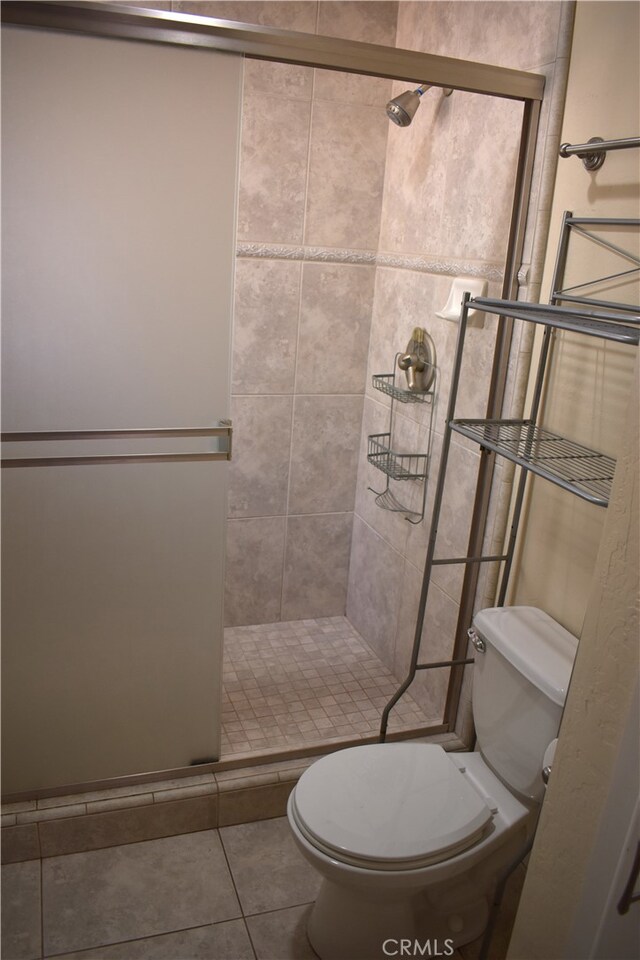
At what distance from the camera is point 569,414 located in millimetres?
1833

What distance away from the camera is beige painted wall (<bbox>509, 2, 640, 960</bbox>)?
1046 mm

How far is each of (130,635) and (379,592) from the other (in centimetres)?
111

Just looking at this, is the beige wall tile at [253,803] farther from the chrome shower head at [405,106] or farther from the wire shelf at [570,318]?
the chrome shower head at [405,106]

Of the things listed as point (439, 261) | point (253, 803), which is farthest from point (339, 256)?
point (253, 803)

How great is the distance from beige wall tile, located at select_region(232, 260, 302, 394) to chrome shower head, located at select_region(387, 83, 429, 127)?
61 cm

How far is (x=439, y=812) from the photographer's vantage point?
166cm

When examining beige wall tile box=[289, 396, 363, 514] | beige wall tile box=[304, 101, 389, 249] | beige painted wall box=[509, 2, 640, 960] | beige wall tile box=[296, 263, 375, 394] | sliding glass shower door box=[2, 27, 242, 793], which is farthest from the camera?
beige wall tile box=[289, 396, 363, 514]

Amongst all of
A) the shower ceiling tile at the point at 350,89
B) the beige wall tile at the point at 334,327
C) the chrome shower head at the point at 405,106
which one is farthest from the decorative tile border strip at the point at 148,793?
the shower ceiling tile at the point at 350,89

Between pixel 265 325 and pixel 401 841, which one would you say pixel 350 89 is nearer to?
pixel 265 325

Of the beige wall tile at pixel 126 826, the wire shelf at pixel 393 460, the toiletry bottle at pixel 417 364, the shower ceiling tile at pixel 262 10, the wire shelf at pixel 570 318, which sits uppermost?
the shower ceiling tile at pixel 262 10

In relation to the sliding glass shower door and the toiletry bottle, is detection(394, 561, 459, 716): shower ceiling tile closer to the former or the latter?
the toiletry bottle

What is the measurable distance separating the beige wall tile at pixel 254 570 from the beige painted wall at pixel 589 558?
114cm

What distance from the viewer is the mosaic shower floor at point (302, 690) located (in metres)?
2.27

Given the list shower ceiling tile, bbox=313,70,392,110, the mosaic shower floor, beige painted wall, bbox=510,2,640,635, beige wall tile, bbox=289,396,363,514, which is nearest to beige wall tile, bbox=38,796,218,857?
the mosaic shower floor
